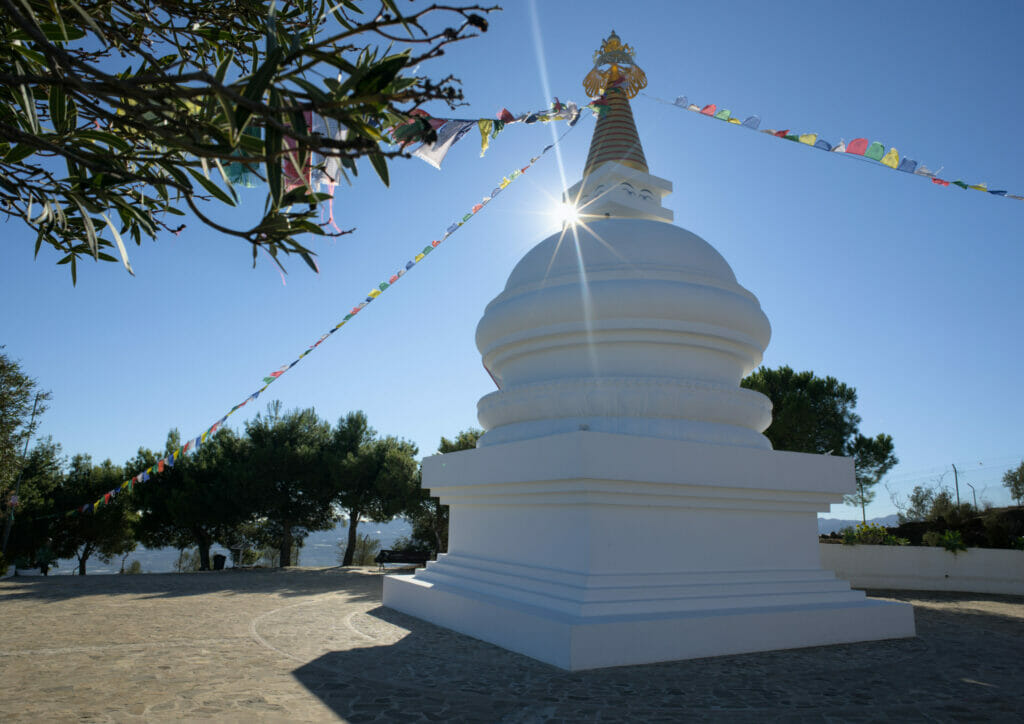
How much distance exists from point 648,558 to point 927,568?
1158 cm

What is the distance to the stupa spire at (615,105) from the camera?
10.7m

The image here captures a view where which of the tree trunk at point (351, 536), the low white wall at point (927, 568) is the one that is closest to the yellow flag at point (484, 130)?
the low white wall at point (927, 568)

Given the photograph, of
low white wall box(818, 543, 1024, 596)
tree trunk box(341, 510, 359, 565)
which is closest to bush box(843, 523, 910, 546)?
low white wall box(818, 543, 1024, 596)

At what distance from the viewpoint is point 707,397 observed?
796 centimetres

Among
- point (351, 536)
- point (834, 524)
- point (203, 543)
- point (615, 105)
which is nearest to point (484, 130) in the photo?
point (615, 105)

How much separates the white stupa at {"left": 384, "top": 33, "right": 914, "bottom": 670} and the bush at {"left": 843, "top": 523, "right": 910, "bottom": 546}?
9269 mm

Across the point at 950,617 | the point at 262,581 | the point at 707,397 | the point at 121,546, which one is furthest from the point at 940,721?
the point at 121,546

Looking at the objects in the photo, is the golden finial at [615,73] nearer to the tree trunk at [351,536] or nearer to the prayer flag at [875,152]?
the prayer flag at [875,152]

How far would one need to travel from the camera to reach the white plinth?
6.19 metres

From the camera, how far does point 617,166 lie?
1038cm

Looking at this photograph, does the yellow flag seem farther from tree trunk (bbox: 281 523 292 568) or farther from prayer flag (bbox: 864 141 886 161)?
tree trunk (bbox: 281 523 292 568)

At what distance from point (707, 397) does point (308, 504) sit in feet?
61.1

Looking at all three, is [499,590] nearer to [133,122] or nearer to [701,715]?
[701,715]

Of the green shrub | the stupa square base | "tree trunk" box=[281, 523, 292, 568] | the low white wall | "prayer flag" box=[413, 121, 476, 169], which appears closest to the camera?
the stupa square base
